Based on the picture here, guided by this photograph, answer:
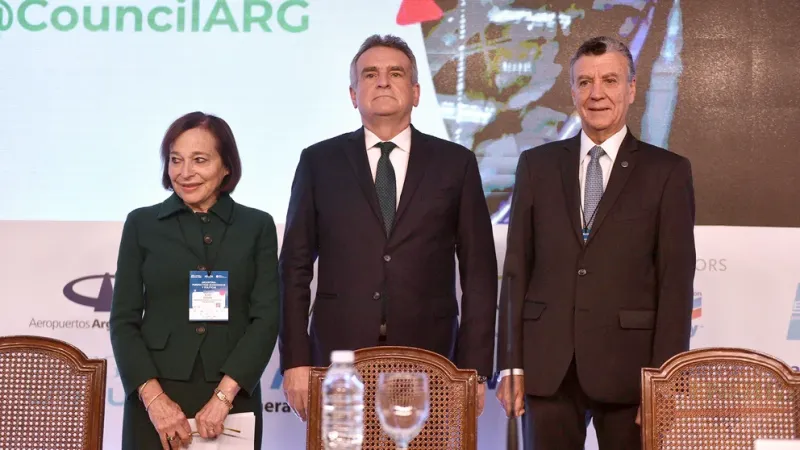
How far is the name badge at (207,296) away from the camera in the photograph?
9.18ft

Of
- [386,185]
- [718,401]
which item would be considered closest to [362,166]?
[386,185]

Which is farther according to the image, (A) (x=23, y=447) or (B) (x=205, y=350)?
(B) (x=205, y=350)

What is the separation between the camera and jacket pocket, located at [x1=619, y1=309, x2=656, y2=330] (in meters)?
2.84

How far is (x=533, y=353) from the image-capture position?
2889mm

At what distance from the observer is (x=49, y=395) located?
2545 mm

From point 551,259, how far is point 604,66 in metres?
0.65

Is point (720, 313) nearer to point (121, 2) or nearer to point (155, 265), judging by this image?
point (155, 265)

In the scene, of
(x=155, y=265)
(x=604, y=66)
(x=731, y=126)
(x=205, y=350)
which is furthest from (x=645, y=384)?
(x=731, y=126)

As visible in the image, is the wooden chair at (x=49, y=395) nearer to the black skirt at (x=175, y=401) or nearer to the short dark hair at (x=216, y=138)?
the black skirt at (x=175, y=401)

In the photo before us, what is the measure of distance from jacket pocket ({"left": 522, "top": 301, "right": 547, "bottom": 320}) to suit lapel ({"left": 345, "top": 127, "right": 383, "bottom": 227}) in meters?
0.55

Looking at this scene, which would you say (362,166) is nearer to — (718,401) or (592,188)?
(592,188)

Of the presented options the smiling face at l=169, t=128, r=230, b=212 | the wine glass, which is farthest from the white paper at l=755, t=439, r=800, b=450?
the smiling face at l=169, t=128, r=230, b=212

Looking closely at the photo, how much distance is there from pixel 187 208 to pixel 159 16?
1829 millimetres

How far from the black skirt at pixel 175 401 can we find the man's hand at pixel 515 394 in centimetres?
77
